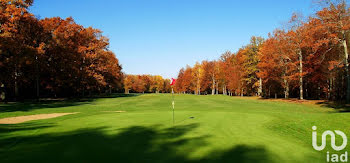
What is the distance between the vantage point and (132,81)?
14025cm

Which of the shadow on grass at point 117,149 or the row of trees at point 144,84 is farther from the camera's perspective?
the row of trees at point 144,84

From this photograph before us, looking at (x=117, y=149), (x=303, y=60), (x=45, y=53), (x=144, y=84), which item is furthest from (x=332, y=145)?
(x=144, y=84)

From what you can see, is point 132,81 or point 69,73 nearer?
point 69,73

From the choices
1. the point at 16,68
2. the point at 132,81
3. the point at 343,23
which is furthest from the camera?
the point at 132,81

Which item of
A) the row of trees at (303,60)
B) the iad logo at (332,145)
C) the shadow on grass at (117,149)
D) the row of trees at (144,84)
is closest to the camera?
the shadow on grass at (117,149)

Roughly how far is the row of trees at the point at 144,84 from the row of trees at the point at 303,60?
70.9 meters

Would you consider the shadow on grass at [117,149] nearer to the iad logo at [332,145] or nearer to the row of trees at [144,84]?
the iad logo at [332,145]

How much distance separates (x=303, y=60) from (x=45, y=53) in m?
45.1

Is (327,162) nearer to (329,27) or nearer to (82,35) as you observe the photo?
(329,27)

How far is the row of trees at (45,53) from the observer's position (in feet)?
99.2

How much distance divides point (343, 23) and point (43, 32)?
43.3 meters

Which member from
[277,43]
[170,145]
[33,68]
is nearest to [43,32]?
[33,68]

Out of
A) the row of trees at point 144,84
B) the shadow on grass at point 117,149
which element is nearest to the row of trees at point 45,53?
the shadow on grass at point 117,149

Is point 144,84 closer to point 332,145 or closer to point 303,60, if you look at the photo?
point 303,60
